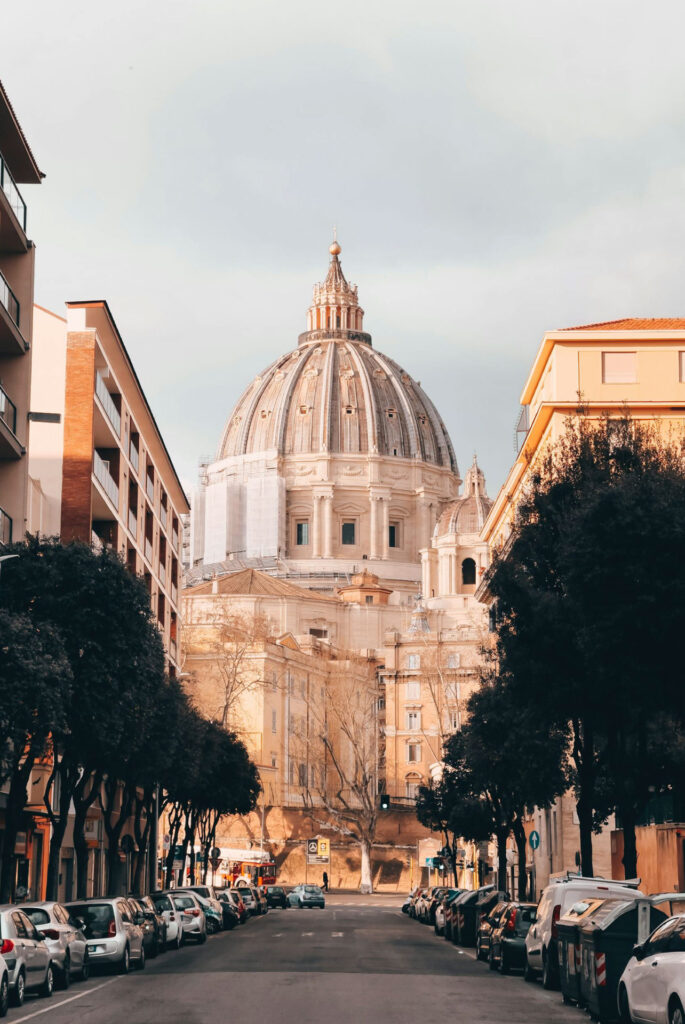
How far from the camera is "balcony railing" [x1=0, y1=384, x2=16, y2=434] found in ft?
119

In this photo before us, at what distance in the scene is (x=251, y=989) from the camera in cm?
2527

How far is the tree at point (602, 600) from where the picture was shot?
89.7 feet

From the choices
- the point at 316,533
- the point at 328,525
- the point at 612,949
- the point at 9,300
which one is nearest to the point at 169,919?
the point at 9,300

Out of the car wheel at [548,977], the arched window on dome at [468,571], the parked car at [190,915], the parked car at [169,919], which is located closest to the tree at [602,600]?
the car wheel at [548,977]

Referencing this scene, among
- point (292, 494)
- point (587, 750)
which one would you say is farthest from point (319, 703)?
point (587, 750)

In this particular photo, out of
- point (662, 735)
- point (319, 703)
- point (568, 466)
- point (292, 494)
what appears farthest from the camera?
point (292, 494)

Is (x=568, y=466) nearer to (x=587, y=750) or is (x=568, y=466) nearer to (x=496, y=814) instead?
(x=587, y=750)

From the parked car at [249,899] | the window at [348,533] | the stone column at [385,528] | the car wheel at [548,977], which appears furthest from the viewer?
the window at [348,533]

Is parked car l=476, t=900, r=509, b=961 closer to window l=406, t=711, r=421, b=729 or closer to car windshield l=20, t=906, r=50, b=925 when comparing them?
car windshield l=20, t=906, r=50, b=925

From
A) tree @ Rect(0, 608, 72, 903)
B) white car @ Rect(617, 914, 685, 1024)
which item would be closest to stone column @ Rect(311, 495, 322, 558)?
tree @ Rect(0, 608, 72, 903)

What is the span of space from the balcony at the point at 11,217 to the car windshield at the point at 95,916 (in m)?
14.9

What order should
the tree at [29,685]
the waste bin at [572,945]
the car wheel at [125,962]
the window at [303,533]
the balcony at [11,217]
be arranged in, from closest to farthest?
the waste bin at [572,945] → the tree at [29,685] → the car wheel at [125,962] → the balcony at [11,217] → the window at [303,533]

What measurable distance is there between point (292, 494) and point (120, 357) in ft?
413

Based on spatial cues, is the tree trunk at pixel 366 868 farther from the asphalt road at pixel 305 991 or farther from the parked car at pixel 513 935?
the parked car at pixel 513 935
